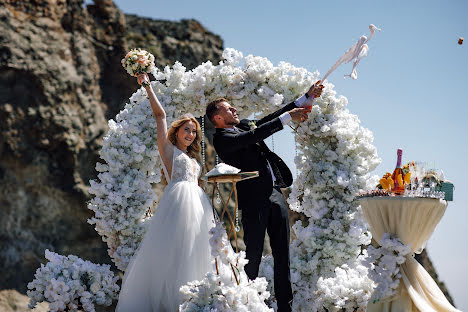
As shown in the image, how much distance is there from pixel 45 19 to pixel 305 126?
11.3m

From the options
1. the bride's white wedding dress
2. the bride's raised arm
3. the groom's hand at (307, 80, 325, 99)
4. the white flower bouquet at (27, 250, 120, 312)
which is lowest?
the white flower bouquet at (27, 250, 120, 312)

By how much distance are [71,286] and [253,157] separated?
2.61 m

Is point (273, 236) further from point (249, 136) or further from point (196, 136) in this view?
point (196, 136)

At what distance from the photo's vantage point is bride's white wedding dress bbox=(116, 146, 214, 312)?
5.13 meters

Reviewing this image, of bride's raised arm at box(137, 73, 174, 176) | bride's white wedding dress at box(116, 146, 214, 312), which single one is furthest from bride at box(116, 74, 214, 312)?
bride's raised arm at box(137, 73, 174, 176)

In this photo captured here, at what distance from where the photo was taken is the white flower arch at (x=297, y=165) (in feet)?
21.0

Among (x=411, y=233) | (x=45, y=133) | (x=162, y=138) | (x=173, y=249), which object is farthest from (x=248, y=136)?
(x=45, y=133)

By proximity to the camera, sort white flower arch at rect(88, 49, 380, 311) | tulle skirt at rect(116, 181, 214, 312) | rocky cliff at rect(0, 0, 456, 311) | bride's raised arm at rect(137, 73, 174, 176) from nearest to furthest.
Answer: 1. tulle skirt at rect(116, 181, 214, 312)
2. bride's raised arm at rect(137, 73, 174, 176)
3. white flower arch at rect(88, 49, 380, 311)
4. rocky cliff at rect(0, 0, 456, 311)

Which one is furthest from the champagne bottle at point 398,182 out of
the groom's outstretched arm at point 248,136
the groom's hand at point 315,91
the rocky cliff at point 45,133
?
the rocky cliff at point 45,133

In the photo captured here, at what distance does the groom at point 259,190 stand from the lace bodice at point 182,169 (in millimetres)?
363

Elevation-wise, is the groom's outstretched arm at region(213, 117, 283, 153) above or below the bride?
above

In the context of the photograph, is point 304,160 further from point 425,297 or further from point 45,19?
point 45,19

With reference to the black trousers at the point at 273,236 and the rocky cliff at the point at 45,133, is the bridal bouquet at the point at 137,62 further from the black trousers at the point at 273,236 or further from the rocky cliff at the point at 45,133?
the rocky cliff at the point at 45,133

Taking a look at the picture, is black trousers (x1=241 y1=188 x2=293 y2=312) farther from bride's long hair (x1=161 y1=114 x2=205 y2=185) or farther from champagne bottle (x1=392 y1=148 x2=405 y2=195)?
champagne bottle (x1=392 y1=148 x2=405 y2=195)
